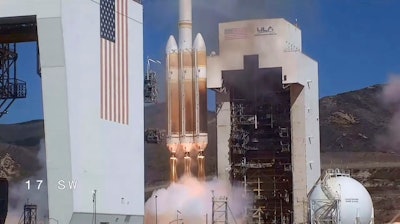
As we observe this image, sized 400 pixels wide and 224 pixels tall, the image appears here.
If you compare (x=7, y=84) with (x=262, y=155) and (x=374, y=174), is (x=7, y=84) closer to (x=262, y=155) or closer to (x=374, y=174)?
(x=262, y=155)

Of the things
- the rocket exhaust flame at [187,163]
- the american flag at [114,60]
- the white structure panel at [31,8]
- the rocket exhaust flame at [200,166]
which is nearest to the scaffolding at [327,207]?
the rocket exhaust flame at [200,166]

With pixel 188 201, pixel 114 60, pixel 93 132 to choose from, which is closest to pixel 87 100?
pixel 93 132

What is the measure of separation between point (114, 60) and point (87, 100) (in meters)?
4.31

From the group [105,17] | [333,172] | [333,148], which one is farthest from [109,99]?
[333,148]

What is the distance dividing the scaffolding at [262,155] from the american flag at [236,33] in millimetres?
5404

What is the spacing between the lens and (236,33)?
72.4 meters

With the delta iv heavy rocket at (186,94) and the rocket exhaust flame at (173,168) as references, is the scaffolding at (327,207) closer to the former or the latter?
the delta iv heavy rocket at (186,94)

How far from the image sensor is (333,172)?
67.4 m

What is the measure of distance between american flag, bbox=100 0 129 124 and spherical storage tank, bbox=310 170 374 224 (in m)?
19.1

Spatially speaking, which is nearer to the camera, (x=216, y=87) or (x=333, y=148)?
(x=216, y=87)

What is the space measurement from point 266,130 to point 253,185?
4.93 m

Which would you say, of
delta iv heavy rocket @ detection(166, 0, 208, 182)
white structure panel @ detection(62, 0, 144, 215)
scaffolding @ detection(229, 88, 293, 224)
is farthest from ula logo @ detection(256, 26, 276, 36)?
white structure panel @ detection(62, 0, 144, 215)

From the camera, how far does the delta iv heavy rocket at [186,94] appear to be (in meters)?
67.4

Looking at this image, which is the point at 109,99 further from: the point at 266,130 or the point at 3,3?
the point at 266,130
